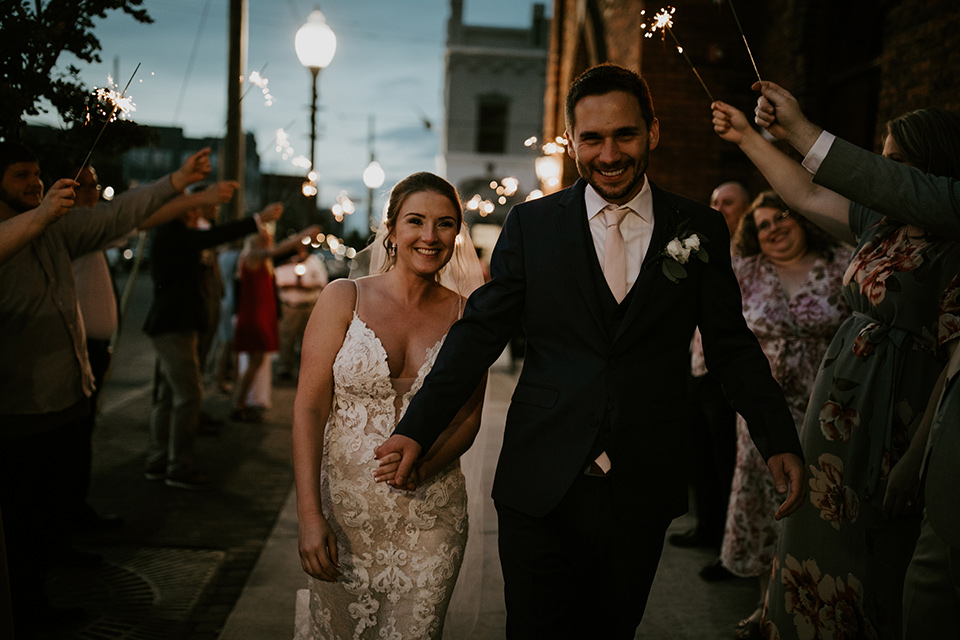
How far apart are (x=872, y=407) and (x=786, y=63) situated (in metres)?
5.46

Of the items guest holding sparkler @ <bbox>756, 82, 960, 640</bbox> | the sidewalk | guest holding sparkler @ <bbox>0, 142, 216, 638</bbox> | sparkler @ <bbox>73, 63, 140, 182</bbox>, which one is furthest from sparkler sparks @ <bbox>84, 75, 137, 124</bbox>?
guest holding sparkler @ <bbox>756, 82, 960, 640</bbox>

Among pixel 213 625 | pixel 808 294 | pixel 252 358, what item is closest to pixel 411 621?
pixel 213 625

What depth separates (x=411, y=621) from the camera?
2609 mm

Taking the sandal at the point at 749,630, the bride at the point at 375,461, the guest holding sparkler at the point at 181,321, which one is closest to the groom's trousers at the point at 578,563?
the bride at the point at 375,461

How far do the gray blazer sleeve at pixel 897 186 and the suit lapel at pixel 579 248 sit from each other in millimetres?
760

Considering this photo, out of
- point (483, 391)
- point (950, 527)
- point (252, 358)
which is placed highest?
point (483, 391)

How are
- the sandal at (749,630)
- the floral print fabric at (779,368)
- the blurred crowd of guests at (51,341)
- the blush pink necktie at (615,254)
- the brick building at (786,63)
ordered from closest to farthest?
the blush pink necktie at (615,254)
the blurred crowd of guests at (51,341)
the sandal at (749,630)
the floral print fabric at (779,368)
the brick building at (786,63)

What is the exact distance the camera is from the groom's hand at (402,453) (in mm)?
2125

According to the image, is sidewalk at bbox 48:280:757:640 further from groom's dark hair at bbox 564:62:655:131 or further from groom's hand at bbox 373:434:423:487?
groom's dark hair at bbox 564:62:655:131

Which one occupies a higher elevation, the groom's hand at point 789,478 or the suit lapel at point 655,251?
the suit lapel at point 655,251

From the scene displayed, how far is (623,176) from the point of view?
88.7 inches

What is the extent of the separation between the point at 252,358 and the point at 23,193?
527cm

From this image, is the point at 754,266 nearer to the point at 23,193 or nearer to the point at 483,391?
the point at 483,391

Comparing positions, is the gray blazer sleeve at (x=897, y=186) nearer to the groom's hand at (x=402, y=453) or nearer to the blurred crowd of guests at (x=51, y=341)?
→ the groom's hand at (x=402, y=453)
